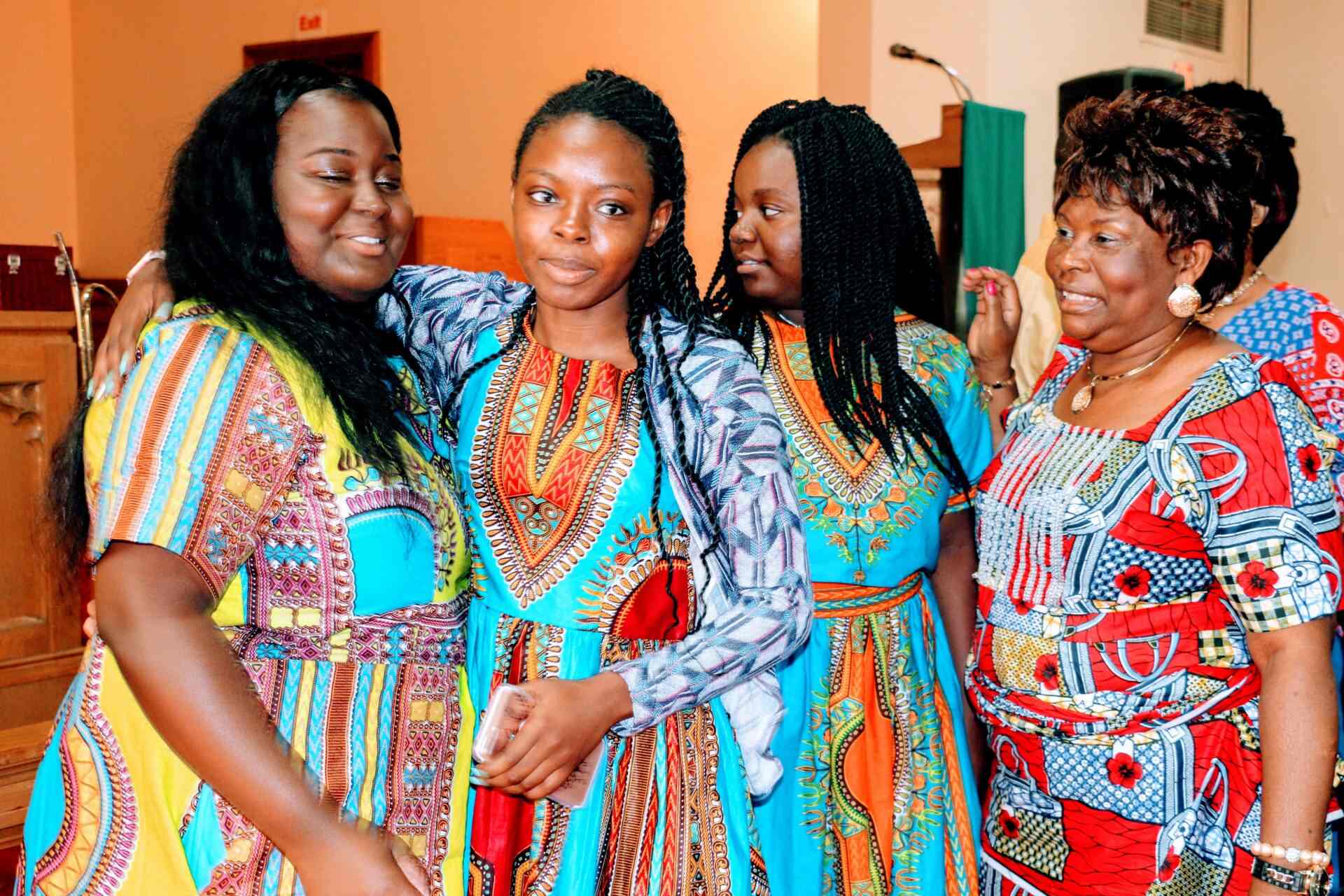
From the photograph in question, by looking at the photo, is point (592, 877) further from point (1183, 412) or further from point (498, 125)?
point (498, 125)

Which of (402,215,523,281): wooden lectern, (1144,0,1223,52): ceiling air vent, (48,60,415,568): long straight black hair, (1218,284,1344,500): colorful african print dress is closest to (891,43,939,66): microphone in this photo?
(1144,0,1223,52): ceiling air vent

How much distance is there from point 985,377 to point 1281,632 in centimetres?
76

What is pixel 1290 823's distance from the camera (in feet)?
4.85

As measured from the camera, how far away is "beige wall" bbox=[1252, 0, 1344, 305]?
20.8ft

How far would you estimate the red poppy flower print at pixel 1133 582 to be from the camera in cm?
156

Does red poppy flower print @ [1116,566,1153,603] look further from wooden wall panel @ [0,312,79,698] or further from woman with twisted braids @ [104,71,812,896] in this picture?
wooden wall panel @ [0,312,79,698]

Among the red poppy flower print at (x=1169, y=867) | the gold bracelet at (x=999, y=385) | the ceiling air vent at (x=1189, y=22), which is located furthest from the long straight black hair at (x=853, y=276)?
the ceiling air vent at (x=1189, y=22)

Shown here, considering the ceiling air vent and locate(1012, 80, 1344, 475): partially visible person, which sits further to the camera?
the ceiling air vent

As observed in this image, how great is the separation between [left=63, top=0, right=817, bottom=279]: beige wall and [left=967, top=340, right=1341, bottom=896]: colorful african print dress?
5592 millimetres

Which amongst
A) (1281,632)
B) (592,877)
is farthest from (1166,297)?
(592,877)

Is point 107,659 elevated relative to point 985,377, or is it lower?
lower

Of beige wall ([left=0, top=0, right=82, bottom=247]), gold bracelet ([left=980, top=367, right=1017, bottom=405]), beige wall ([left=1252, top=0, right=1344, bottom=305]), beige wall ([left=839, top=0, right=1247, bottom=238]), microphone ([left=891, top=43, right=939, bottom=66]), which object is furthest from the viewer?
beige wall ([left=0, top=0, right=82, bottom=247])

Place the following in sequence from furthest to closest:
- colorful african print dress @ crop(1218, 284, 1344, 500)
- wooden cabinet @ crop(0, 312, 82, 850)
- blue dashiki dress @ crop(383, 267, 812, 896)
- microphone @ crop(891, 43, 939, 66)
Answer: microphone @ crop(891, 43, 939, 66), wooden cabinet @ crop(0, 312, 82, 850), colorful african print dress @ crop(1218, 284, 1344, 500), blue dashiki dress @ crop(383, 267, 812, 896)

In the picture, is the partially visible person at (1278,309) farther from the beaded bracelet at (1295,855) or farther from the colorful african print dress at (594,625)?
the colorful african print dress at (594,625)
